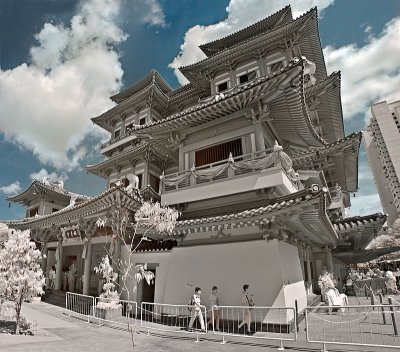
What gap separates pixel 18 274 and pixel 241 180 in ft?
29.1

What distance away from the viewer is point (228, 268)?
10805 millimetres

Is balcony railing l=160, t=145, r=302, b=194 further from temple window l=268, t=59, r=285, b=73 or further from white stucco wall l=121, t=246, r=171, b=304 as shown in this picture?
temple window l=268, t=59, r=285, b=73

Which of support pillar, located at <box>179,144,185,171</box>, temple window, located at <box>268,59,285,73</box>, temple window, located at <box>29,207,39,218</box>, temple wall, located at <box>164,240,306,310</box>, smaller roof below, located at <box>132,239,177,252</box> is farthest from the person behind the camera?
temple window, located at <box>29,207,39,218</box>

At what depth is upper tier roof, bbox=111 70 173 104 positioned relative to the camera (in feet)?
70.1

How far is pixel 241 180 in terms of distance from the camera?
11445 mm

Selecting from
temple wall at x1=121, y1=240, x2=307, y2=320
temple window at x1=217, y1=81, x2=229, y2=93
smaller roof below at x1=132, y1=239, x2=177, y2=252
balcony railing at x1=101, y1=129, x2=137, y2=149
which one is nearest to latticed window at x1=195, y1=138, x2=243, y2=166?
smaller roof below at x1=132, y1=239, x2=177, y2=252

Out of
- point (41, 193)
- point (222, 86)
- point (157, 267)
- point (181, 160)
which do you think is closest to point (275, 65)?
point (222, 86)

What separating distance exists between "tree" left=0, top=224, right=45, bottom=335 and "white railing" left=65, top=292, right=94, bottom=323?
12.1 ft

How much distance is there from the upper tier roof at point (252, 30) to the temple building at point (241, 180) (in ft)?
0.22

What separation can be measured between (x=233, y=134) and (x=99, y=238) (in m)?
9.98

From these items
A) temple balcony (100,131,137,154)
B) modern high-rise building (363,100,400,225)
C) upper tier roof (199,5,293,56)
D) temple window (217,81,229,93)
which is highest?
modern high-rise building (363,100,400,225)

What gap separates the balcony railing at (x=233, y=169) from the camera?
10.9m

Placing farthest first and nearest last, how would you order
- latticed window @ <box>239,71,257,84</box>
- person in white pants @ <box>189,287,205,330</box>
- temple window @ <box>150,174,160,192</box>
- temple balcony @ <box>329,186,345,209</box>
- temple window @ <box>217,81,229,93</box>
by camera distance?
1. temple window @ <box>150,174,160,192</box>
2. temple window @ <box>217,81,229,93</box>
3. latticed window @ <box>239,71,257,84</box>
4. temple balcony @ <box>329,186,345,209</box>
5. person in white pants @ <box>189,287,205,330</box>

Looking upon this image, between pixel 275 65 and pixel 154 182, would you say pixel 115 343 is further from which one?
pixel 275 65
